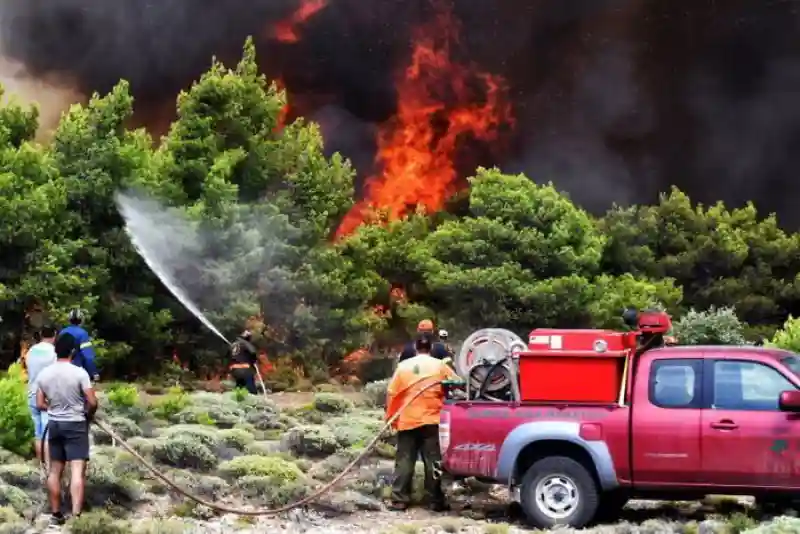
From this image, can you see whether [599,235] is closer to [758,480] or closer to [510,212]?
[510,212]

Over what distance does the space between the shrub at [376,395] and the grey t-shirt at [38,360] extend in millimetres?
12143

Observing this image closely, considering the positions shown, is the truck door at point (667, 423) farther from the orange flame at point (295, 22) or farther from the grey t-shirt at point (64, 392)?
the orange flame at point (295, 22)

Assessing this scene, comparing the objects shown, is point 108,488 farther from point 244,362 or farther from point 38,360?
point 244,362

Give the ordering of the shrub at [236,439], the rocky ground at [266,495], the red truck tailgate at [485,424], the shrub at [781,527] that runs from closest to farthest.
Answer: the shrub at [781,527]
the red truck tailgate at [485,424]
the rocky ground at [266,495]
the shrub at [236,439]

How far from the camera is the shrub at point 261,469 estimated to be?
1373cm

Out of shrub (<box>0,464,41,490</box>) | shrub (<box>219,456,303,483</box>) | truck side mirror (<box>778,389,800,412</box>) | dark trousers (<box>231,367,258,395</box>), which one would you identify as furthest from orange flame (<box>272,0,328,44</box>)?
truck side mirror (<box>778,389,800,412</box>)

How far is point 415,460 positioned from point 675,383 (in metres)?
3.11

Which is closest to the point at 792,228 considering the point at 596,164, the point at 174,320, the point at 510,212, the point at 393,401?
the point at 596,164

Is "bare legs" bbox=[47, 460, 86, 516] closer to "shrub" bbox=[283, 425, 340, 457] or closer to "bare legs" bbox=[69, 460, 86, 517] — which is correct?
"bare legs" bbox=[69, 460, 86, 517]

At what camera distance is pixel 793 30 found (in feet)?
178

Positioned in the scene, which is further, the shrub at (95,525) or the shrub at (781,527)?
the shrub at (95,525)

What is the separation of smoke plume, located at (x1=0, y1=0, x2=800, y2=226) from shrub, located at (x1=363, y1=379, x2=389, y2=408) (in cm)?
2785

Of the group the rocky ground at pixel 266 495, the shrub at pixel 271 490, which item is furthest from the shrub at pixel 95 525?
the shrub at pixel 271 490

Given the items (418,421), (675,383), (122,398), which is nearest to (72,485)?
(418,421)
